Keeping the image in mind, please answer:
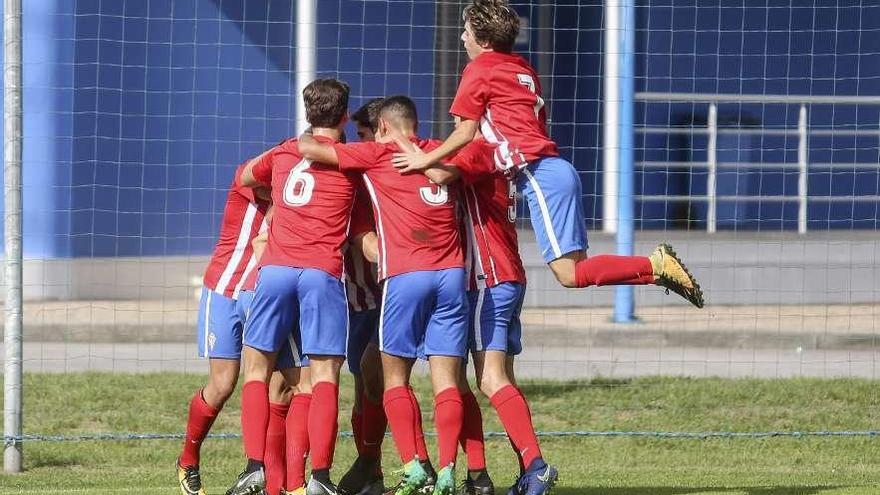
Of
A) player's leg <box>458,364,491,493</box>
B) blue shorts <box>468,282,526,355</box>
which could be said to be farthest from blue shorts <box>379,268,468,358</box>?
player's leg <box>458,364,491,493</box>

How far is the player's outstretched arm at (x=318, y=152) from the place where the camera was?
707cm

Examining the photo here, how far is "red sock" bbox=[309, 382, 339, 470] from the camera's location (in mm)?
7055

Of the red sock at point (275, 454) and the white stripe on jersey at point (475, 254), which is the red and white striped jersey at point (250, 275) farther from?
the white stripe on jersey at point (475, 254)

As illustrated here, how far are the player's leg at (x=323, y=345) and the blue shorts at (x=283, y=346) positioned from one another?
0.33m

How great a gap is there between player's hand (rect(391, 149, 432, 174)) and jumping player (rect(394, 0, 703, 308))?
291mm

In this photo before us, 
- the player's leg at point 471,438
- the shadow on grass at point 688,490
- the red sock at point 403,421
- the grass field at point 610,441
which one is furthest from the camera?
the grass field at point 610,441

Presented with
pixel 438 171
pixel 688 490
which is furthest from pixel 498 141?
pixel 688 490

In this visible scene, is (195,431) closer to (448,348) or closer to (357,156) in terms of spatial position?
(448,348)

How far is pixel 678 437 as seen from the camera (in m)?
10.3

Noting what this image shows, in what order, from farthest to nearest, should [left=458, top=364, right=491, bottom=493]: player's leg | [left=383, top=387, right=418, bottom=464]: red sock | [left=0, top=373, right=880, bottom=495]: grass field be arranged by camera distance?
[left=0, top=373, right=880, bottom=495]: grass field < [left=458, top=364, right=491, bottom=493]: player's leg < [left=383, top=387, right=418, bottom=464]: red sock

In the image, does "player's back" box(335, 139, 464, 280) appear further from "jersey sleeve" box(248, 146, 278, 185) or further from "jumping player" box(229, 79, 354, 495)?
"jersey sleeve" box(248, 146, 278, 185)

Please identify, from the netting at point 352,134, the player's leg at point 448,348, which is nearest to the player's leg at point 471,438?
the player's leg at point 448,348

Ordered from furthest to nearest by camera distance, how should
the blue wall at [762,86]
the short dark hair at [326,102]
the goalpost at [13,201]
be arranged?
the blue wall at [762,86] < the goalpost at [13,201] < the short dark hair at [326,102]

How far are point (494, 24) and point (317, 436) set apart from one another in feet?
6.98
